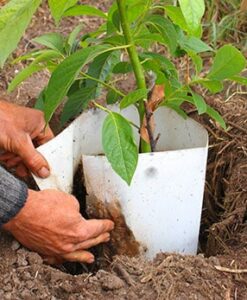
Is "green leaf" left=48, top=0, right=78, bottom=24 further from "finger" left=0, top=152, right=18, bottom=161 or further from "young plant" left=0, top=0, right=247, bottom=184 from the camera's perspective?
"finger" left=0, top=152, right=18, bottom=161

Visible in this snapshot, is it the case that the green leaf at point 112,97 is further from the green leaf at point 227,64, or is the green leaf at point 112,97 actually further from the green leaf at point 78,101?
the green leaf at point 227,64

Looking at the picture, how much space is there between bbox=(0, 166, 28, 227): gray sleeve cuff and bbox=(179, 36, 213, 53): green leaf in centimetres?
51

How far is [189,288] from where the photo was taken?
1612mm

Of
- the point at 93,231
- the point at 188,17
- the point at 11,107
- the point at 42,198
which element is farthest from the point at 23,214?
the point at 188,17

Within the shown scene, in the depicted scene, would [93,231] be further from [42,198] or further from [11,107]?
[11,107]

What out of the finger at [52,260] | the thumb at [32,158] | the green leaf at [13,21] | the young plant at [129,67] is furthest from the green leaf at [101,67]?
the finger at [52,260]

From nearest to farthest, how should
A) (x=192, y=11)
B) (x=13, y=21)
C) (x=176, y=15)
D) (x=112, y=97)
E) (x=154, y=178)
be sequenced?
1. (x=192, y=11)
2. (x=13, y=21)
3. (x=176, y=15)
4. (x=154, y=178)
5. (x=112, y=97)

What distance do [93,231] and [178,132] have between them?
37cm

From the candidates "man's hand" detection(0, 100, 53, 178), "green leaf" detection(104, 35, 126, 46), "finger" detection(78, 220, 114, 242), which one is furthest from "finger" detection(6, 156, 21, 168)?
"green leaf" detection(104, 35, 126, 46)

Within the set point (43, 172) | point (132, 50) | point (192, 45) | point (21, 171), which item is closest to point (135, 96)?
point (132, 50)

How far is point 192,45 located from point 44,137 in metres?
0.46

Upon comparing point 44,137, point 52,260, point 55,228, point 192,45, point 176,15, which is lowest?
point 52,260

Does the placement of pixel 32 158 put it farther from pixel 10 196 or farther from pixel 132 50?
pixel 132 50

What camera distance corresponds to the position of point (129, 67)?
1.80 metres
